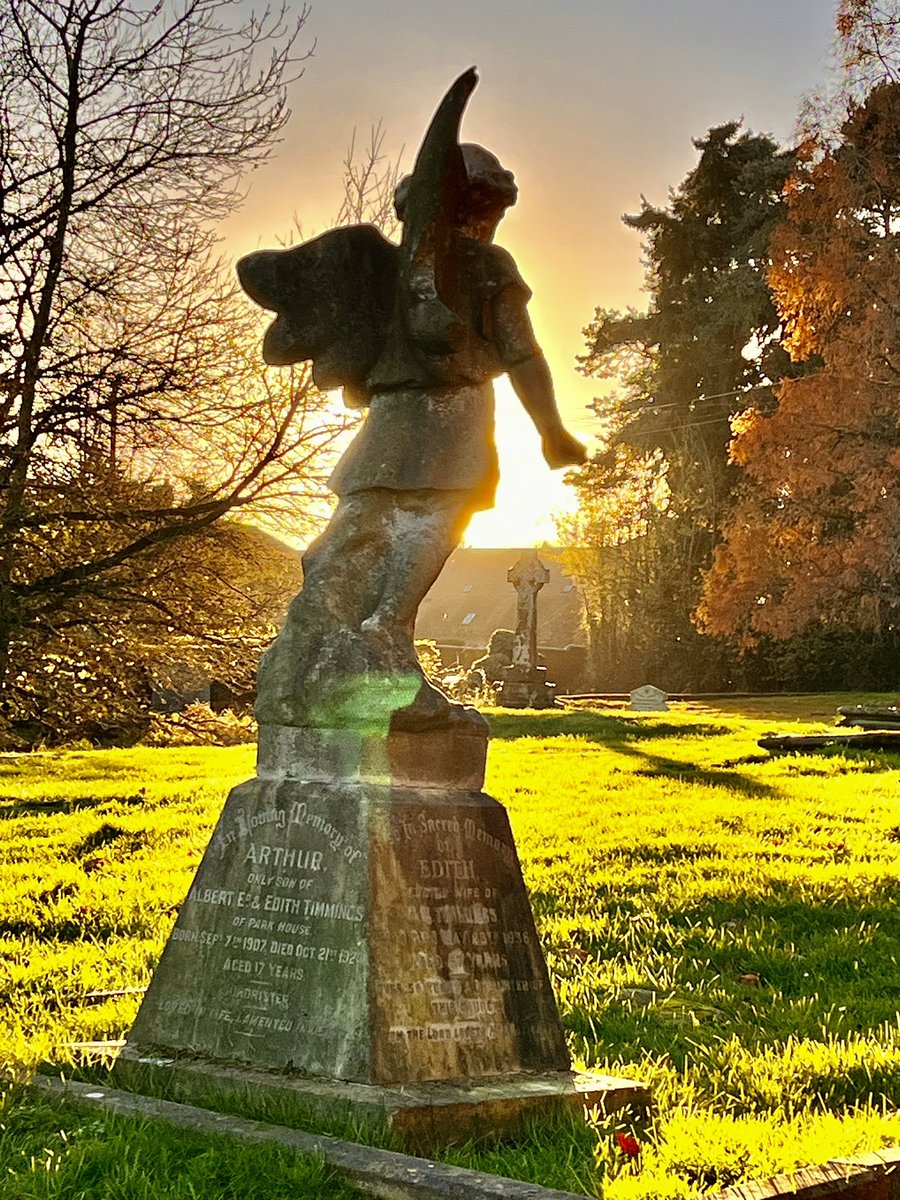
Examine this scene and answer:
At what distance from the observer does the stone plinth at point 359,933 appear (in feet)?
13.2

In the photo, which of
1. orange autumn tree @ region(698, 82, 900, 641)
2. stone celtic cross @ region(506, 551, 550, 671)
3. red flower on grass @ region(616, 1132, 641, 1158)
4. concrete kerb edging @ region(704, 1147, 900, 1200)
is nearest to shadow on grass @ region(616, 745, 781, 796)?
orange autumn tree @ region(698, 82, 900, 641)

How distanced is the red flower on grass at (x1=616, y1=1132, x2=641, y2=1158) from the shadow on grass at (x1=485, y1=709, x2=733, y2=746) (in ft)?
46.6

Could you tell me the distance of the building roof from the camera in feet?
222

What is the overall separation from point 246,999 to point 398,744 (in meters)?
0.96

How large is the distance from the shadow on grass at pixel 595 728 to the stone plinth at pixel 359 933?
44.8 ft

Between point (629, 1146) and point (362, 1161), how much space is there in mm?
847

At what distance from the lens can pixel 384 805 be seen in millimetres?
4277

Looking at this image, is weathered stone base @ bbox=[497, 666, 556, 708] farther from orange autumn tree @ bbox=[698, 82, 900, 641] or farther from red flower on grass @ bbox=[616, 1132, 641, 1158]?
red flower on grass @ bbox=[616, 1132, 641, 1158]

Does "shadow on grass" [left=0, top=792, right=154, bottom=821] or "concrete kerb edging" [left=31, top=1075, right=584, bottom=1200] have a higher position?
"concrete kerb edging" [left=31, top=1075, right=584, bottom=1200]

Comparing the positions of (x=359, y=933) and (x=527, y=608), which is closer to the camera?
(x=359, y=933)

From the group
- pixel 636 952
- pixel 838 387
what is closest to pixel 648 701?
pixel 838 387

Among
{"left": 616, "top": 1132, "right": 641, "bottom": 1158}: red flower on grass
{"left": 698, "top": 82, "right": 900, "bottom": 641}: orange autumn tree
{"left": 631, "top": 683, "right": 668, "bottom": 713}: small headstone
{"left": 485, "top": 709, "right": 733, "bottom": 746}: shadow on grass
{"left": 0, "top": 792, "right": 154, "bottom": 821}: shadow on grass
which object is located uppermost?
{"left": 698, "top": 82, "right": 900, "bottom": 641}: orange autumn tree

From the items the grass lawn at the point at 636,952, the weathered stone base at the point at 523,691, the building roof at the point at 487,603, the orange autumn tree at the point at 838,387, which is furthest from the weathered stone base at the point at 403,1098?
the building roof at the point at 487,603

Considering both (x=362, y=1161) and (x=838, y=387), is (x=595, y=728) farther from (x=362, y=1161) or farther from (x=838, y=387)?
(x=362, y=1161)
